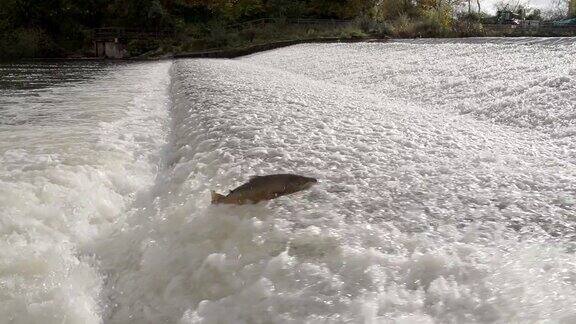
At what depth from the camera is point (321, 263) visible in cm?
135

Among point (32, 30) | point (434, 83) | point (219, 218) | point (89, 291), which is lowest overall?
point (89, 291)

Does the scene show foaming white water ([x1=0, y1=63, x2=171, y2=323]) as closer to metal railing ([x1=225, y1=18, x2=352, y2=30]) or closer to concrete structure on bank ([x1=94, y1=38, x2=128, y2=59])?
concrete structure on bank ([x1=94, y1=38, x2=128, y2=59])

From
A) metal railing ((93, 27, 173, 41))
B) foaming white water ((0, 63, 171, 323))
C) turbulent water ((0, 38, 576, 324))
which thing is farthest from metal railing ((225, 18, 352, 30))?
turbulent water ((0, 38, 576, 324))

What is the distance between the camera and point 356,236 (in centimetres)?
149

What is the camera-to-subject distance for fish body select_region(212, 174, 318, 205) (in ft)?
5.79

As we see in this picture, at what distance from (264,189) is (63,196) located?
880mm

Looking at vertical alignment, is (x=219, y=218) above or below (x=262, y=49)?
below

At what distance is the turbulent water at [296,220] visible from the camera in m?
1.23

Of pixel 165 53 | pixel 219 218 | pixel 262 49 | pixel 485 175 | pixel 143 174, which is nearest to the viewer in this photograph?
pixel 219 218

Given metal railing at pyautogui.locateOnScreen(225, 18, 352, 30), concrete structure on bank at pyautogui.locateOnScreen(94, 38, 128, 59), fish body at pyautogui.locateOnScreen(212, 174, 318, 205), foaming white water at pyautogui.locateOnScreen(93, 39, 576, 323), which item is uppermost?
metal railing at pyautogui.locateOnScreen(225, 18, 352, 30)

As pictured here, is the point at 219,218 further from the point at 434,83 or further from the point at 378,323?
the point at 434,83

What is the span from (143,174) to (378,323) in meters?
1.72

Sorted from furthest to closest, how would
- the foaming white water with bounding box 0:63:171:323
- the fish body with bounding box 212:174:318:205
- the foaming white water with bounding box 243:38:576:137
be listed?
1. the foaming white water with bounding box 243:38:576:137
2. the fish body with bounding box 212:174:318:205
3. the foaming white water with bounding box 0:63:171:323

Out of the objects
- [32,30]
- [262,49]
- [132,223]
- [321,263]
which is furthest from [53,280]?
[32,30]
